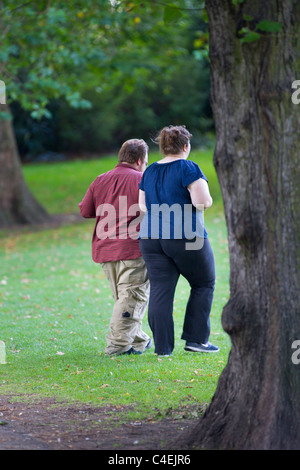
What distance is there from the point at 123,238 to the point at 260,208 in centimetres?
274

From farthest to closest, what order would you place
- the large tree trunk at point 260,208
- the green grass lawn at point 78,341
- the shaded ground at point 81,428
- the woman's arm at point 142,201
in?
1. the woman's arm at point 142,201
2. the green grass lawn at point 78,341
3. the shaded ground at point 81,428
4. the large tree trunk at point 260,208

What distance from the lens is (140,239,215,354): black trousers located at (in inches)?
239

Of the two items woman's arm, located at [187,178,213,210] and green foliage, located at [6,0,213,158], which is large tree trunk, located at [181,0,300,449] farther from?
green foliage, located at [6,0,213,158]

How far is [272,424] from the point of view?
386 cm

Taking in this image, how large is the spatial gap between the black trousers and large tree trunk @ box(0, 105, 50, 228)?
13.0 m

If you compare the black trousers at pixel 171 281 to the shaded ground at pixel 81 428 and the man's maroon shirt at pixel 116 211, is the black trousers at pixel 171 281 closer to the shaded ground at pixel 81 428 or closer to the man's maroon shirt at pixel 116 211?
the man's maroon shirt at pixel 116 211

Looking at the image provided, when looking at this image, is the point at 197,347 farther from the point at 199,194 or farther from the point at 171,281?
the point at 199,194

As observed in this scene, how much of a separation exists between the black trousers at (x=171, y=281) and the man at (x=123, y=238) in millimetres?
308

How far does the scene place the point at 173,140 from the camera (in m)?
6.06

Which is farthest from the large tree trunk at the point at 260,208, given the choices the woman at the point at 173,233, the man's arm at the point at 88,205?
the man's arm at the point at 88,205

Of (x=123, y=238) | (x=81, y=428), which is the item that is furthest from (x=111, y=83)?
(x=81, y=428)

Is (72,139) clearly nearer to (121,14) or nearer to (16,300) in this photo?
(121,14)

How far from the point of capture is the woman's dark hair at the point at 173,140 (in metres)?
6.06

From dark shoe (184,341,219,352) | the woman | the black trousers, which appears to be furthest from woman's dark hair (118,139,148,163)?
dark shoe (184,341,219,352)
